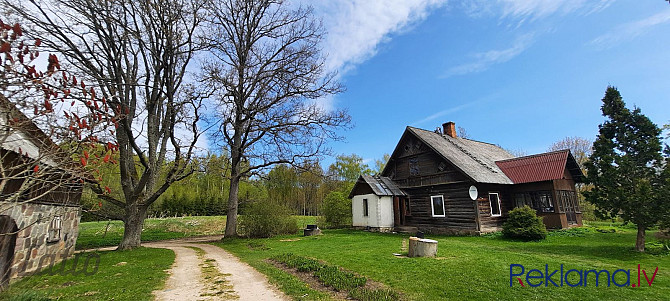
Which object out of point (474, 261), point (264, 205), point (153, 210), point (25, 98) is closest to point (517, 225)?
point (474, 261)

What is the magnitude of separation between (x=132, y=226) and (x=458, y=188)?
1835cm

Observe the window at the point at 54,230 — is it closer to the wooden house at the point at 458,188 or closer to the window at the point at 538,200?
the wooden house at the point at 458,188

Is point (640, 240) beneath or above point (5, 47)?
beneath

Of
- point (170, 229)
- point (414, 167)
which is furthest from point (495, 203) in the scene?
point (170, 229)

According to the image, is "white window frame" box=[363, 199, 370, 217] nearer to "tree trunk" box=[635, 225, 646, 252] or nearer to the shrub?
"tree trunk" box=[635, 225, 646, 252]

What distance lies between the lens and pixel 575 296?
5836 mm

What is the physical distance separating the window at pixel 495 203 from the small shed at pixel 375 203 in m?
5.79

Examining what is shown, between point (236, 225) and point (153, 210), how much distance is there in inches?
1009

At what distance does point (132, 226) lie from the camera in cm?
1418

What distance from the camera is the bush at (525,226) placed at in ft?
47.3

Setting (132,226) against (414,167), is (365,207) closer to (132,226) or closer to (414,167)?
(414,167)

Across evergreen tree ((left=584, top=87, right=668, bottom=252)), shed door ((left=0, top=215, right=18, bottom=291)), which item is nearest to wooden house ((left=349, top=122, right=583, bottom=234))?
evergreen tree ((left=584, top=87, right=668, bottom=252))

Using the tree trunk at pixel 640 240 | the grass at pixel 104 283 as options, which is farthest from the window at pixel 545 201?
the grass at pixel 104 283

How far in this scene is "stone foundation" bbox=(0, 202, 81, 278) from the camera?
28.5ft
